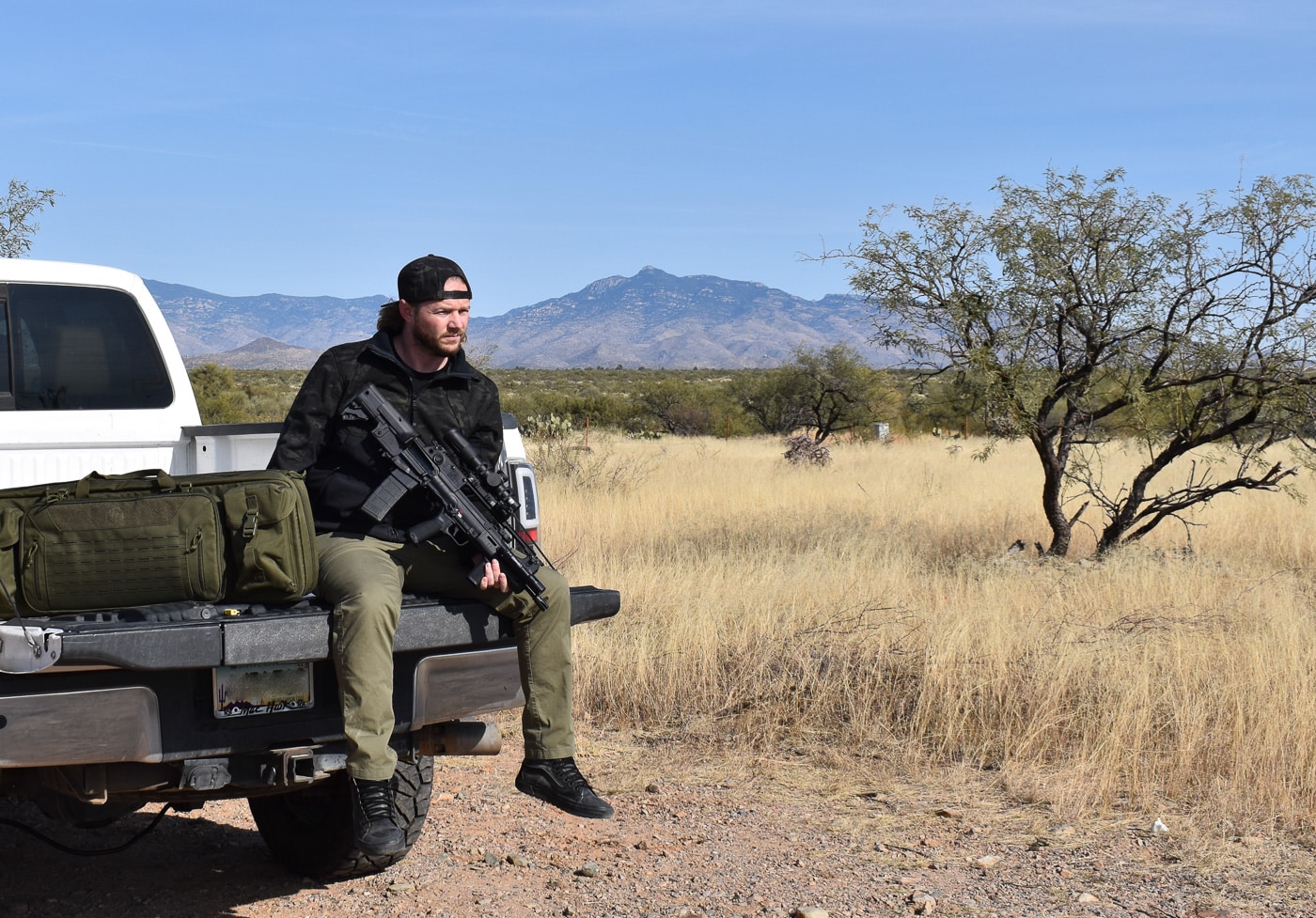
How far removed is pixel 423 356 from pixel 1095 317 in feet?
Answer: 22.8

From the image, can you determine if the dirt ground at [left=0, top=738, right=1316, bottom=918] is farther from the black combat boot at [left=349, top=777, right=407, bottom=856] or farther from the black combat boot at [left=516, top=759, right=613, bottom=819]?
the black combat boot at [left=349, top=777, right=407, bottom=856]

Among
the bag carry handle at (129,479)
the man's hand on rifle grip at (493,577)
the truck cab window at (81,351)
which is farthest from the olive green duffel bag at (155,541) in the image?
the truck cab window at (81,351)

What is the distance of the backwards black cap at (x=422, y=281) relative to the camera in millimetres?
3980

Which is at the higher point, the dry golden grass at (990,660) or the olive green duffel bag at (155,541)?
the olive green duffel bag at (155,541)

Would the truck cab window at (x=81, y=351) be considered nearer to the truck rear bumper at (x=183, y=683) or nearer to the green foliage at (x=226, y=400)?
the truck rear bumper at (x=183, y=683)

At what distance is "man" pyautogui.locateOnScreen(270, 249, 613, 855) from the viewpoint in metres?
3.42

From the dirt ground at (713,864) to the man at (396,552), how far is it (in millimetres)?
598

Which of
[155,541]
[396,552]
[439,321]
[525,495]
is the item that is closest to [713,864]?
[525,495]

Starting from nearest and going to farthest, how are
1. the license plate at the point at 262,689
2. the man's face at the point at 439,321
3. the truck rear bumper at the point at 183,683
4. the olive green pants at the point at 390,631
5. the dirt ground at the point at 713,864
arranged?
the truck rear bumper at the point at 183,683 < the license plate at the point at 262,689 < the olive green pants at the point at 390,631 < the man's face at the point at 439,321 < the dirt ground at the point at 713,864

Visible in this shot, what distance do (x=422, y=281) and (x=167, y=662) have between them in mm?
1427

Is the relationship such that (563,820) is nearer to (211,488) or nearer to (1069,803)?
(1069,803)

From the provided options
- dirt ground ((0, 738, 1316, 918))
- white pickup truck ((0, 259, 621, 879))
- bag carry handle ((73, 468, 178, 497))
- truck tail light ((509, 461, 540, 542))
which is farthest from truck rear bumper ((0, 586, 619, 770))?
dirt ground ((0, 738, 1316, 918))

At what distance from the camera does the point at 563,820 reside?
5027mm

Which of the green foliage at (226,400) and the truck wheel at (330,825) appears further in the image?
the green foliage at (226,400)
